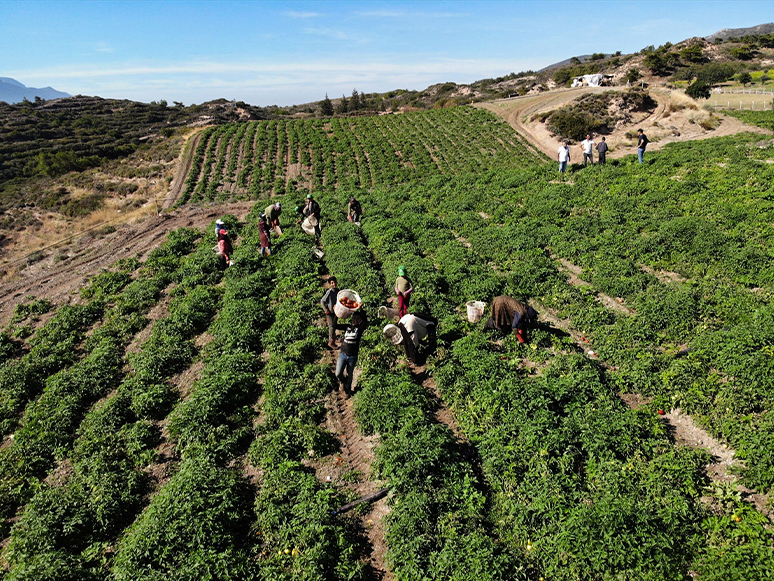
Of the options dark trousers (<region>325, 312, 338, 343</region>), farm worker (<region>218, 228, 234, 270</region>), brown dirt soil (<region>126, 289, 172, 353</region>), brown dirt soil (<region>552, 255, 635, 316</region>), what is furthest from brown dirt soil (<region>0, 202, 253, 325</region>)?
brown dirt soil (<region>552, 255, 635, 316</region>)

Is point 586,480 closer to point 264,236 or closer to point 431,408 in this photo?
point 431,408

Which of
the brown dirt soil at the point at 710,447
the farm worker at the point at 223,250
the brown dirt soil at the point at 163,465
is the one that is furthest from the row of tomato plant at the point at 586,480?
the farm worker at the point at 223,250

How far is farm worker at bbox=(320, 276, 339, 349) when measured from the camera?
1071 centimetres

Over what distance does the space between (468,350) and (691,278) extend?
25.1 feet

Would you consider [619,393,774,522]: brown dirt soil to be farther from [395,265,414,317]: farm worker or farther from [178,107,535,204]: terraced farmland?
[178,107,535,204]: terraced farmland

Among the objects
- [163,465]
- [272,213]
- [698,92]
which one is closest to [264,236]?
[272,213]

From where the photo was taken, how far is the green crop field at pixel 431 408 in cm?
605

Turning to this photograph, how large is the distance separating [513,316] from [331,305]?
4.41 meters

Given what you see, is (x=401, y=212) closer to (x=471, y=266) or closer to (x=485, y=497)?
(x=471, y=266)

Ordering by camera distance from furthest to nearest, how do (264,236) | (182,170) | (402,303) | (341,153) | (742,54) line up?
1. (742,54)
2. (341,153)
3. (182,170)
4. (264,236)
5. (402,303)

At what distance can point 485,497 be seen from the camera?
6.68m

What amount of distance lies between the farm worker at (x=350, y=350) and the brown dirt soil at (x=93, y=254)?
12614 millimetres

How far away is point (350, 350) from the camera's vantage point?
9.34 metres

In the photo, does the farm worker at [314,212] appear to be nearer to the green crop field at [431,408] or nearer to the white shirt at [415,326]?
the green crop field at [431,408]
